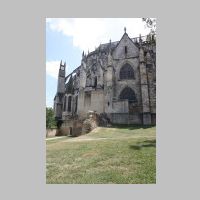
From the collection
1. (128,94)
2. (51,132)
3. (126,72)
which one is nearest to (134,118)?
(128,94)

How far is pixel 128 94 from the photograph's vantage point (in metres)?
26.5

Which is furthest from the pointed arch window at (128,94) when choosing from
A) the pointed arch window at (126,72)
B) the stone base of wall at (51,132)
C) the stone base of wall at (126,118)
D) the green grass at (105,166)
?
the green grass at (105,166)

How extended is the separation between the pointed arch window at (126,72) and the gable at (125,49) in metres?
1.28

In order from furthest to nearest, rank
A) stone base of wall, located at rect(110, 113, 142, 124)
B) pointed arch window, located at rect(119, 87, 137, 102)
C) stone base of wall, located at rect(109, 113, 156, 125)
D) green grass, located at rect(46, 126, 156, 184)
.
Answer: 1. pointed arch window, located at rect(119, 87, 137, 102)
2. stone base of wall, located at rect(110, 113, 142, 124)
3. stone base of wall, located at rect(109, 113, 156, 125)
4. green grass, located at rect(46, 126, 156, 184)

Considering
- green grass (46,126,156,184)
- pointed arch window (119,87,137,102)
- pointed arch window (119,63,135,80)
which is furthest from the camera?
pointed arch window (119,63,135,80)

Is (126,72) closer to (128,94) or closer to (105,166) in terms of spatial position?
(128,94)

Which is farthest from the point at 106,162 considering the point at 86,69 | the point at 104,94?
the point at 86,69

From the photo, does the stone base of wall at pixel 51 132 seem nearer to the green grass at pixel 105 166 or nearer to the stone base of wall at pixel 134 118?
the stone base of wall at pixel 134 118

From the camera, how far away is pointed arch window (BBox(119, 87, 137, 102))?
2617 cm

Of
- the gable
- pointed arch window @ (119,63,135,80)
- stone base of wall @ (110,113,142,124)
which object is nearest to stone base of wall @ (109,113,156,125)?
stone base of wall @ (110,113,142,124)

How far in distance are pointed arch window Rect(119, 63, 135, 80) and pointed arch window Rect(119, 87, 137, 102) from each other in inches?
61.6

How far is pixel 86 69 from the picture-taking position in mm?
31484

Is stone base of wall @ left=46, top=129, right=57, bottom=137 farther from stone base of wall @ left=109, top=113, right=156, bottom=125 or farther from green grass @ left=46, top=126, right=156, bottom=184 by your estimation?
green grass @ left=46, top=126, right=156, bottom=184

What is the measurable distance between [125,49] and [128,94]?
588 cm
